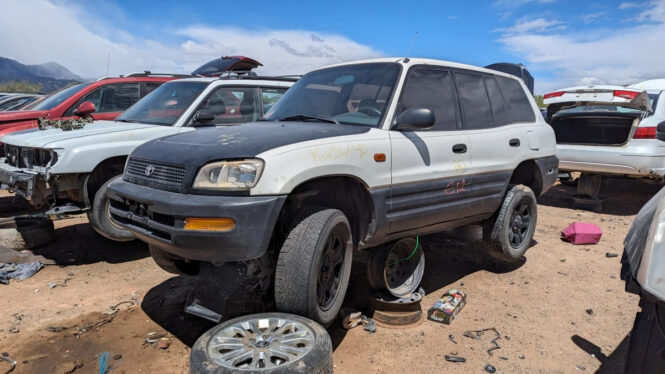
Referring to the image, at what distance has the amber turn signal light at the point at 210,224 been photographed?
2.54m

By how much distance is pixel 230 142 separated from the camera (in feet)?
9.50

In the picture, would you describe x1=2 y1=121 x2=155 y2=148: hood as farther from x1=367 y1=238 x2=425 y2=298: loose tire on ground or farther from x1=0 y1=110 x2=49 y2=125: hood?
x1=367 y1=238 x2=425 y2=298: loose tire on ground

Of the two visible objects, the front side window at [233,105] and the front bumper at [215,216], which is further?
the front side window at [233,105]

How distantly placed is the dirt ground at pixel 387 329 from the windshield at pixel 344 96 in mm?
1614

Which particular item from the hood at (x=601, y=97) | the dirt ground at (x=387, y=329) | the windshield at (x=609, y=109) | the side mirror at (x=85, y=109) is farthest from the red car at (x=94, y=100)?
the windshield at (x=609, y=109)

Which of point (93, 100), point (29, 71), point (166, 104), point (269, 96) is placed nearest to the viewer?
point (166, 104)

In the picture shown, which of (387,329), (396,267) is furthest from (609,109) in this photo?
(387,329)

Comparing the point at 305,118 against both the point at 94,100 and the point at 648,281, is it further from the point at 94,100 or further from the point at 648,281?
the point at 94,100

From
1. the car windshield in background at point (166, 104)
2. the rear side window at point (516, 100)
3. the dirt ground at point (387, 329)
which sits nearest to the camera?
the dirt ground at point (387, 329)

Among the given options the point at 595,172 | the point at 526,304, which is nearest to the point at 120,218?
the point at 526,304

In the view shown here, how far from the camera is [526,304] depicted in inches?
155

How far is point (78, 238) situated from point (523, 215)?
17.1ft

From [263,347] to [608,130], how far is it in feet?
23.4

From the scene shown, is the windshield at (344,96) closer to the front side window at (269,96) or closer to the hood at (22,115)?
the front side window at (269,96)
